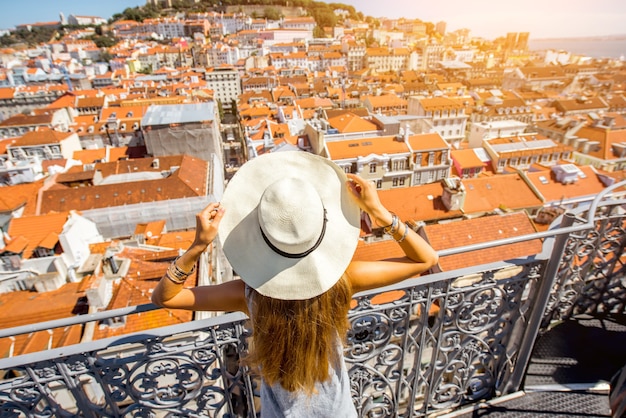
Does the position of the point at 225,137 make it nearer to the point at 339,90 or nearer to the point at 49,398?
the point at 339,90

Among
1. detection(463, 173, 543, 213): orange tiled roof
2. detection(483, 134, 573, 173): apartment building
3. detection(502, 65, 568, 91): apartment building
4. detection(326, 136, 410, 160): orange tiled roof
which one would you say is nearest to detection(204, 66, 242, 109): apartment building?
detection(326, 136, 410, 160): orange tiled roof

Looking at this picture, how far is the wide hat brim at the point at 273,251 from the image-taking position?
137cm

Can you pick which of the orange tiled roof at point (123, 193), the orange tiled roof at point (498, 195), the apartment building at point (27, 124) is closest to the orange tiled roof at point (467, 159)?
the orange tiled roof at point (498, 195)

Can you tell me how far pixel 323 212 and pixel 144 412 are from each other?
2205 millimetres

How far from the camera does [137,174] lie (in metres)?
20.5

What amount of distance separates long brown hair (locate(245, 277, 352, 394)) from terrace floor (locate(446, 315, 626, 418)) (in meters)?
2.31

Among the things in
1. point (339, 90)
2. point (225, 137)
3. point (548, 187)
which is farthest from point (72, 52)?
point (548, 187)

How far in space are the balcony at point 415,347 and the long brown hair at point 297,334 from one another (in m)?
0.61

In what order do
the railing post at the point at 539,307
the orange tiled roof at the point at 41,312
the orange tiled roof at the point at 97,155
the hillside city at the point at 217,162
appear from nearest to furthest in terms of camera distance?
1. the railing post at the point at 539,307
2. the orange tiled roof at the point at 41,312
3. the hillside city at the point at 217,162
4. the orange tiled roof at the point at 97,155

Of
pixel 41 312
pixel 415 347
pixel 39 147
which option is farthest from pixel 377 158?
pixel 39 147

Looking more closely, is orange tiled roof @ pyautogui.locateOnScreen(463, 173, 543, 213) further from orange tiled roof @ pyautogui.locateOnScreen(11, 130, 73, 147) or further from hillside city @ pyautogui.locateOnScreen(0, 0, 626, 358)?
orange tiled roof @ pyautogui.locateOnScreen(11, 130, 73, 147)

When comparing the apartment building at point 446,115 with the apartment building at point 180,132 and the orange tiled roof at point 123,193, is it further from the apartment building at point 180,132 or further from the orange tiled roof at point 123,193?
the orange tiled roof at point 123,193

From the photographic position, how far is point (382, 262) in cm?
171

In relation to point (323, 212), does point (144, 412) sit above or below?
below
